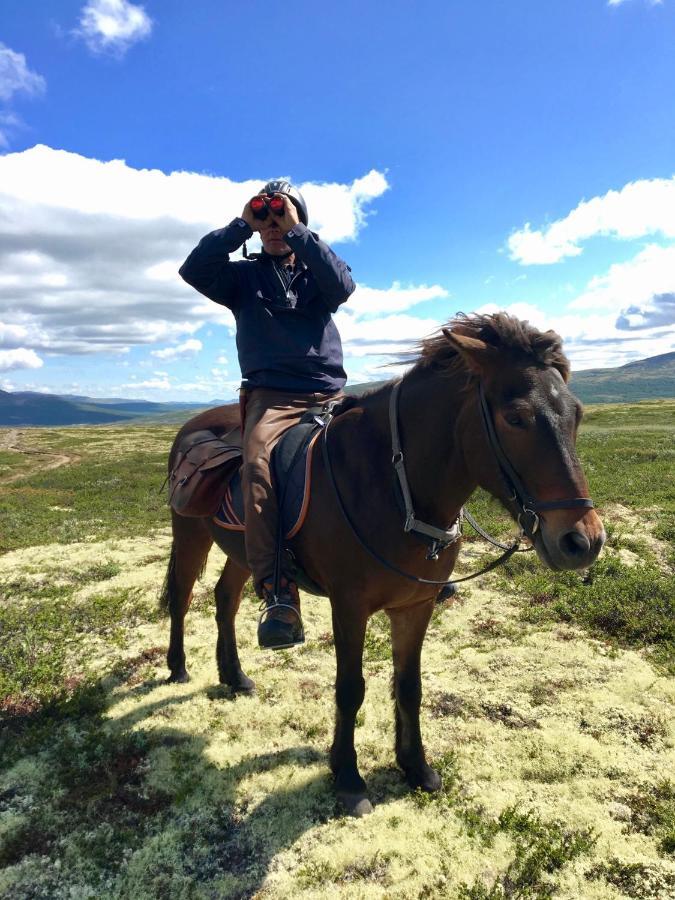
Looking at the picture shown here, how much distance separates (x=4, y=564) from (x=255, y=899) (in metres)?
9.50

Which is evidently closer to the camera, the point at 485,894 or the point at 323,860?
the point at 485,894

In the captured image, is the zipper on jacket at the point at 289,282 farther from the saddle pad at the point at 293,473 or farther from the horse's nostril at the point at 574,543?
the horse's nostril at the point at 574,543

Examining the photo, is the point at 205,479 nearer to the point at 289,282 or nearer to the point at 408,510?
the point at 289,282

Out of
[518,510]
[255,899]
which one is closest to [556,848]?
[255,899]

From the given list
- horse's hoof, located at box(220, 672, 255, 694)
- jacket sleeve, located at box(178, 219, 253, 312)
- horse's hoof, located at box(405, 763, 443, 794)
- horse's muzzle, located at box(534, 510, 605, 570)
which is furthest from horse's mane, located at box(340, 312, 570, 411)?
horse's hoof, located at box(220, 672, 255, 694)

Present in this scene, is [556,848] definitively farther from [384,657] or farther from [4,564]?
[4,564]

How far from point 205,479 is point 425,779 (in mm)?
3436

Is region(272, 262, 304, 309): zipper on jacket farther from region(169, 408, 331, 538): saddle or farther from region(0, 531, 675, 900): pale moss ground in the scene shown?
region(0, 531, 675, 900): pale moss ground

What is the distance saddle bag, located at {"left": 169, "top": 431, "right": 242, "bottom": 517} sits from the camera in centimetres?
499

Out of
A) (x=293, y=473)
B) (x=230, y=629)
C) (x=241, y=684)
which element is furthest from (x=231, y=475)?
(x=241, y=684)

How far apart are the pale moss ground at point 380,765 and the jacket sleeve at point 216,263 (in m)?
4.49

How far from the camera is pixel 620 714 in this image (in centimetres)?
493

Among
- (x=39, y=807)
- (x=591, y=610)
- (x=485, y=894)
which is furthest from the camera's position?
(x=591, y=610)

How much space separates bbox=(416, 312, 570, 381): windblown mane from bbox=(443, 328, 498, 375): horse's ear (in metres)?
0.09
